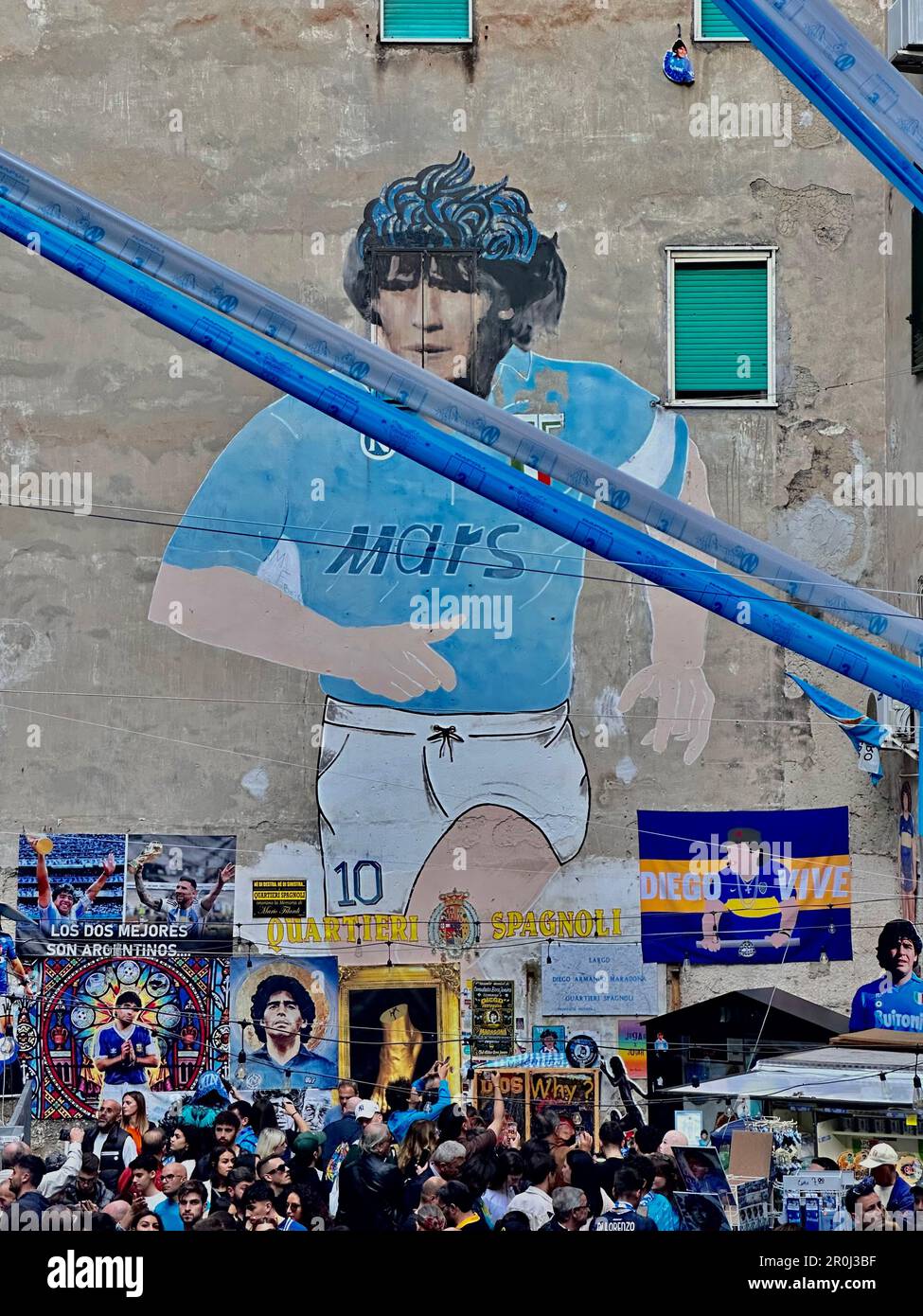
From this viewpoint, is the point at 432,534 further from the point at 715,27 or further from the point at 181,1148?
the point at 181,1148

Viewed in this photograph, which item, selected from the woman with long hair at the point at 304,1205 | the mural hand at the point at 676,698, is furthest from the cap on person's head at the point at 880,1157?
the woman with long hair at the point at 304,1205

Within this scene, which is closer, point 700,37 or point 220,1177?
point 220,1177

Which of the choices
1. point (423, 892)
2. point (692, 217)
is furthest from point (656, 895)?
point (692, 217)

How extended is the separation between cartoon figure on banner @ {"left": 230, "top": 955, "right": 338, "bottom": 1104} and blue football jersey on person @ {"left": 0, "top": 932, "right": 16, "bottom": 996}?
2054 millimetres

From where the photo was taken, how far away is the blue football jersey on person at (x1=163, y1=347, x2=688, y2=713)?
1662cm

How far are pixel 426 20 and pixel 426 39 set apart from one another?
0.18 meters

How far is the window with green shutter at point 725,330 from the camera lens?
55.0 feet

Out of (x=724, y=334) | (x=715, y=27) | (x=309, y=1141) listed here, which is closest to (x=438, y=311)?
(x=724, y=334)

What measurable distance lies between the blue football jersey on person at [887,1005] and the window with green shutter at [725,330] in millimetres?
5667

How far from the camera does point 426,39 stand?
55.4 feet

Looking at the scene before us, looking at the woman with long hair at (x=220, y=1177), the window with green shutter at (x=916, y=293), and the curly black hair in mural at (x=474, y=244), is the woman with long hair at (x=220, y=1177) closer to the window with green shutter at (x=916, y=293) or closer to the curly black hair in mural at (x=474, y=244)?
the curly black hair in mural at (x=474, y=244)

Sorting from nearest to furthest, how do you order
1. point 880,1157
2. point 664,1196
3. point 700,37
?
point 664,1196 < point 880,1157 < point 700,37
